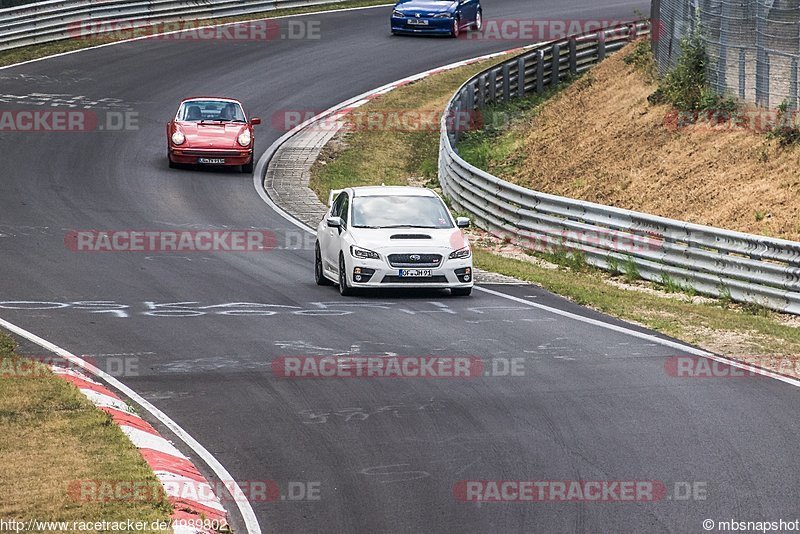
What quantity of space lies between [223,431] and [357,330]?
14.8 feet

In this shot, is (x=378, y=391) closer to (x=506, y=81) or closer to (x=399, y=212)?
(x=399, y=212)

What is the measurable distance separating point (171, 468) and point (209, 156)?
831 inches

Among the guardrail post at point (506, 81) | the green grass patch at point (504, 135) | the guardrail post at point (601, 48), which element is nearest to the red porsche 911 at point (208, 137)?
the green grass patch at point (504, 135)

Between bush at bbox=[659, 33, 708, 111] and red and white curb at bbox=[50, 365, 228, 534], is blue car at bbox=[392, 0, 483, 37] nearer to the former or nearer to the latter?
bush at bbox=[659, 33, 708, 111]

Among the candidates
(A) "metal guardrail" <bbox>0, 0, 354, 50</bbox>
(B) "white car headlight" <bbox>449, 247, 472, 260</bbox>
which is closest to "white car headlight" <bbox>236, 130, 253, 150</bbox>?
(B) "white car headlight" <bbox>449, 247, 472, 260</bbox>

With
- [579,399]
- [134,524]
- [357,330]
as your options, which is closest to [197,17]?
[357,330]

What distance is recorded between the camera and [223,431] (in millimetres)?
11141

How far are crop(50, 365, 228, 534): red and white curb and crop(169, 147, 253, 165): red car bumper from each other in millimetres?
18089

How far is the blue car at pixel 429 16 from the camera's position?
149ft

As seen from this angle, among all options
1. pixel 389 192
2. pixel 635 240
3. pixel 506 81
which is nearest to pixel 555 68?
pixel 506 81

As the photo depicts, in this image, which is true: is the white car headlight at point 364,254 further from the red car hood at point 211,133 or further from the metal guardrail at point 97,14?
the metal guardrail at point 97,14

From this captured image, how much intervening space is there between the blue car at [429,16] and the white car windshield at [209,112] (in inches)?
612

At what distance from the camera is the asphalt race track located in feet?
30.3

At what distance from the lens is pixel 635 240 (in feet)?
68.3
